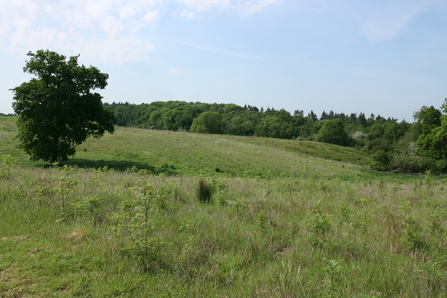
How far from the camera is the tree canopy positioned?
25797 millimetres

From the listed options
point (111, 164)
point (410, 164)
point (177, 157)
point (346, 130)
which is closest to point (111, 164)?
point (111, 164)

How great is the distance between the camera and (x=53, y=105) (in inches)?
1019

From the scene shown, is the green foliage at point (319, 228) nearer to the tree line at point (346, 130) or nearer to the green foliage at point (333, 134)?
the tree line at point (346, 130)

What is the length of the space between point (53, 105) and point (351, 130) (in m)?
125

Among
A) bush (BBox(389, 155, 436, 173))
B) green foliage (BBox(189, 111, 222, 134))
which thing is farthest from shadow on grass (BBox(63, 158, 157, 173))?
green foliage (BBox(189, 111, 222, 134))

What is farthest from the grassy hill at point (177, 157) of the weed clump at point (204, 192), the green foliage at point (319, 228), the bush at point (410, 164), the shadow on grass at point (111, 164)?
the green foliage at point (319, 228)

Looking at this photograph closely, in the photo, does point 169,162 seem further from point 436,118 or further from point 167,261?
point 436,118

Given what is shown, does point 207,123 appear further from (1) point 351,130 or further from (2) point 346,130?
(1) point 351,130

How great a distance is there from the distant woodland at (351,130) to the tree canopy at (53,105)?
4.38 meters

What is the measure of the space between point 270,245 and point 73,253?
12.2ft

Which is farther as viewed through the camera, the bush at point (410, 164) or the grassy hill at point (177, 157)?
the bush at point (410, 164)

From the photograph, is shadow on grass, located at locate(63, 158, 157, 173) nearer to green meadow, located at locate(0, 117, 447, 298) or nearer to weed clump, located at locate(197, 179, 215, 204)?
weed clump, located at locate(197, 179, 215, 204)

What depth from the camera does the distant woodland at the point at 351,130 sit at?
164ft

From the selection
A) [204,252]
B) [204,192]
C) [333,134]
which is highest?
[333,134]
